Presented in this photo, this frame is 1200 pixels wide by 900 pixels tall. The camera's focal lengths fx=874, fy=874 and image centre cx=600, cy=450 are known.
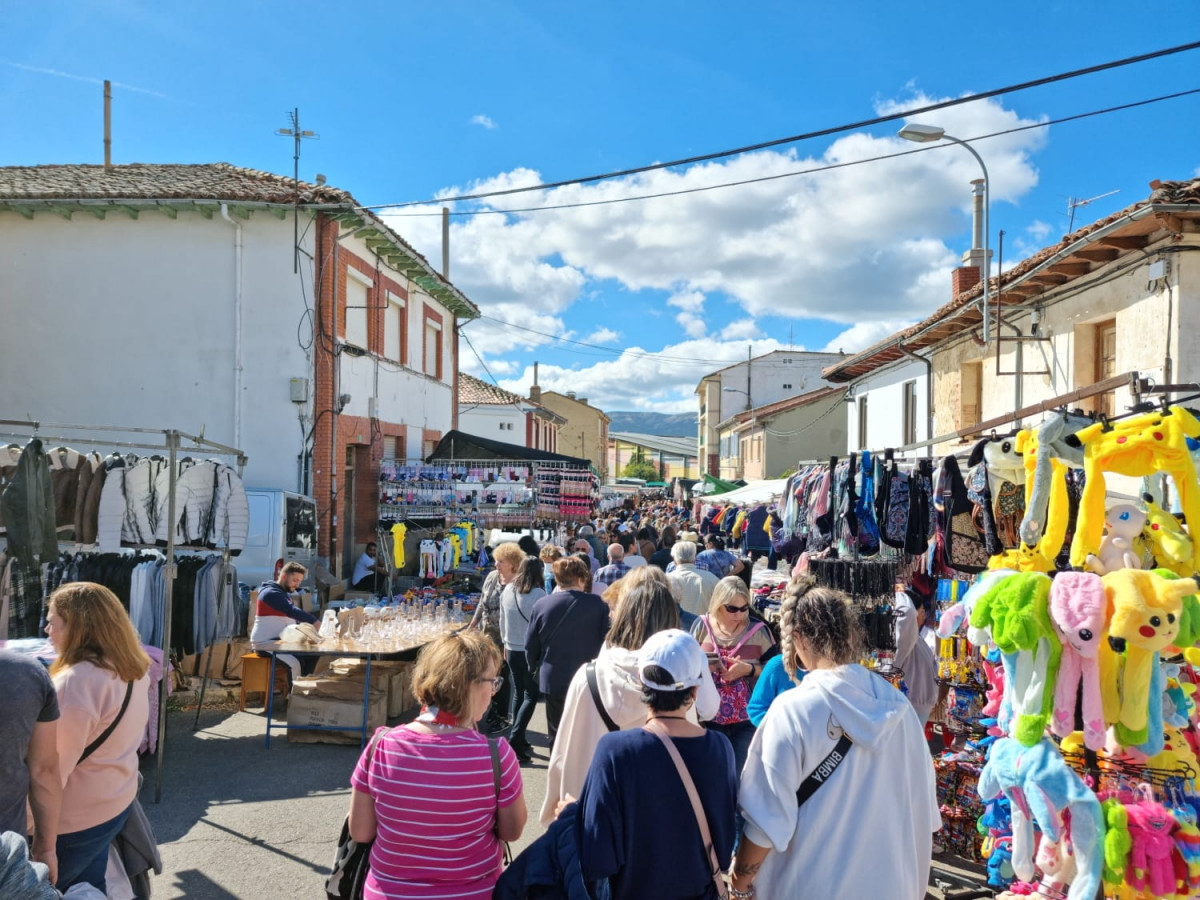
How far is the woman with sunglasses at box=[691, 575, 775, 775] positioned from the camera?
4.61 metres

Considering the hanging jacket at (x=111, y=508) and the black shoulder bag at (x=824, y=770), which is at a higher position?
the hanging jacket at (x=111, y=508)

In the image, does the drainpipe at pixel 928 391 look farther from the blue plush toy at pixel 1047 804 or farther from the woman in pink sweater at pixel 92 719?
the woman in pink sweater at pixel 92 719

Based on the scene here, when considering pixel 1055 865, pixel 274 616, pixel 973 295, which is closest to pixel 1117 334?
pixel 973 295

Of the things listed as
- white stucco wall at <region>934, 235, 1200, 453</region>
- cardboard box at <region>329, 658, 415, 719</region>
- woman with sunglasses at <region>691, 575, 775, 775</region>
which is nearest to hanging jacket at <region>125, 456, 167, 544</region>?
cardboard box at <region>329, 658, 415, 719</region>

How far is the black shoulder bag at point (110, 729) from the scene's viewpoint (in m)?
3.66

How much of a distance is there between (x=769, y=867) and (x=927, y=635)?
344cm

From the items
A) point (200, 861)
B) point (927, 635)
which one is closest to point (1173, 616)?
point (927, 635)

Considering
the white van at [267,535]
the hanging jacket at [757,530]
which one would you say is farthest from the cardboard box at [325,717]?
the hanging jacket at [757,530]

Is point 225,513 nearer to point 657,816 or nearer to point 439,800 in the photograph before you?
point 439,800

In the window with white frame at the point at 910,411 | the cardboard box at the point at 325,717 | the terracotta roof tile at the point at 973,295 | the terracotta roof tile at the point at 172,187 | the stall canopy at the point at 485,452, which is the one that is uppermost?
the terracotta roof tile at the point at 172,187

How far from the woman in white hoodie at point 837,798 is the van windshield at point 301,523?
11192mm

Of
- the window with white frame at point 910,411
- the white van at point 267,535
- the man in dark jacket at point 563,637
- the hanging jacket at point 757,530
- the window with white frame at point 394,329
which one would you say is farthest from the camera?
the window with white frame at point 394,329

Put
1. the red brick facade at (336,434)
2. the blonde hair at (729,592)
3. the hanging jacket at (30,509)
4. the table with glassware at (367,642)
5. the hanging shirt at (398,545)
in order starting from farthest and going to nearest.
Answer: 1. the red brick facade at (336,434)
2. the hanging shirt at (398,545)
3. the table with glassware at (367,642)
4. the hanging jacket at (30,509)
5. the blonde hair at (729,592)

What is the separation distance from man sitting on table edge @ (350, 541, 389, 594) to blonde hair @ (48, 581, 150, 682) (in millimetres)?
10807
